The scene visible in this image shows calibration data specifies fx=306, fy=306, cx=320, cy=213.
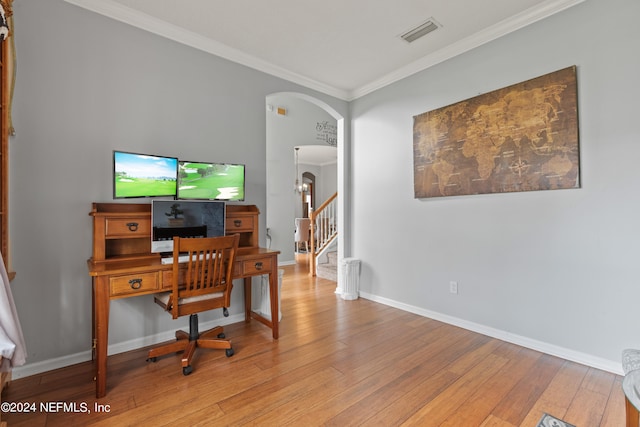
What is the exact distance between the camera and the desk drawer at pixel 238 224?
2946mm

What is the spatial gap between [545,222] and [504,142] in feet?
2.46

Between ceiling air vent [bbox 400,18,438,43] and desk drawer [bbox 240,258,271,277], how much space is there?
96.1 inches

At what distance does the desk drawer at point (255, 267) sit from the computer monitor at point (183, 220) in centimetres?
41

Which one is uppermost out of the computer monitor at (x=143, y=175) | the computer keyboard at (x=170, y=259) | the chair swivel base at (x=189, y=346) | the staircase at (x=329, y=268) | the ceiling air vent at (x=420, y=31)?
the ceiling air vent at (x=420, y=31)

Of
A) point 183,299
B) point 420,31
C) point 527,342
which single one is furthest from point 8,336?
point 420,31

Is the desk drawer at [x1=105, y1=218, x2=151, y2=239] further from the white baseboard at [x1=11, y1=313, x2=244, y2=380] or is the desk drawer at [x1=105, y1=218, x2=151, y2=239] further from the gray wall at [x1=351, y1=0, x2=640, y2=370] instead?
the gray wall at [x1=351, y1=0, x2=640, y2=370]

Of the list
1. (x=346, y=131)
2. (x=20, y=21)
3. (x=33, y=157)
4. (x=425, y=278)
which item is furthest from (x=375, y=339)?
(x=20, y=21)

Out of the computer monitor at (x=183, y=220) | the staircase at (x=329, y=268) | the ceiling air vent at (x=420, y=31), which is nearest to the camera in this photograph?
the computer monitor at (x=183, y=220)

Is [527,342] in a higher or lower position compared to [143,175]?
lower

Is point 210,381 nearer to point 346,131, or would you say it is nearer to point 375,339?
point 375,339

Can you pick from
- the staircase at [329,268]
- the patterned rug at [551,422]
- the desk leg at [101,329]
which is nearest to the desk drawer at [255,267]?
the desk leg at [101,329]

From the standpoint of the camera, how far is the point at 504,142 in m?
2.66

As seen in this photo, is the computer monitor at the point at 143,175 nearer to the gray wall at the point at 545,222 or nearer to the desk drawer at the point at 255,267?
the desk drawer at the point at 255,267

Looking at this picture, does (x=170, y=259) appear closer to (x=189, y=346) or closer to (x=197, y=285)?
(x=197, y=285)
